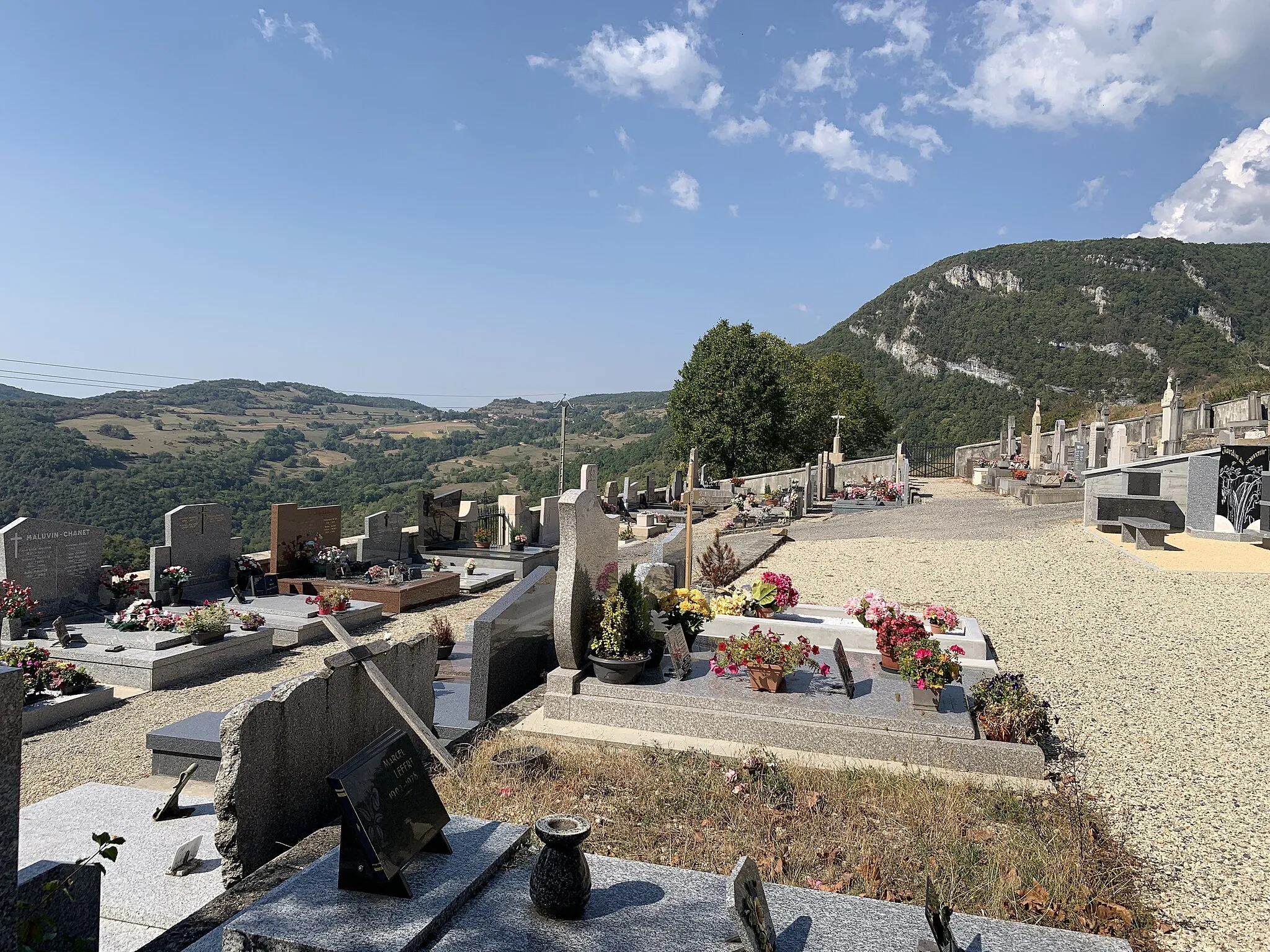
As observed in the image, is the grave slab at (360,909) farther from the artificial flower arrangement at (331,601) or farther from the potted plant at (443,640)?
the artificial flower arrangement at (331,601)

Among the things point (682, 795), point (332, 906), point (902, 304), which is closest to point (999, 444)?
point (682, 795)

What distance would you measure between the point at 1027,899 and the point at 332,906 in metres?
3.33

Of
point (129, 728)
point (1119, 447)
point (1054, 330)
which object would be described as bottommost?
point (129, 728)

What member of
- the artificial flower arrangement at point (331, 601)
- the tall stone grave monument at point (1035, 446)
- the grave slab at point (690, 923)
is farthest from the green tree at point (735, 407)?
the grave slab at point (690, 923)

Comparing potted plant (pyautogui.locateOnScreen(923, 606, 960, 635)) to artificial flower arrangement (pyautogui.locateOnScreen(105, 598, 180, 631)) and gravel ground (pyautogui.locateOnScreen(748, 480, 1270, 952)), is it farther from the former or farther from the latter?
artificial flower arrangement (pyautogui.locateOnScreen(105, 598, 180, 631))

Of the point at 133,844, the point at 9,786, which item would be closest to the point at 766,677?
the point at 133,844

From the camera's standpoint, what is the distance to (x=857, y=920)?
11.0ft

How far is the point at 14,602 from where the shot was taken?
10.2m

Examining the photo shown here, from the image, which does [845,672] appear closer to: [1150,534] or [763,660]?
[763,660]

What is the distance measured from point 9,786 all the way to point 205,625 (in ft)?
28.4

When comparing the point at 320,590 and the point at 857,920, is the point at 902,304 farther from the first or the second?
the point at 857,920

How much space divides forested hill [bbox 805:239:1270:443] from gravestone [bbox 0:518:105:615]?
178 feet

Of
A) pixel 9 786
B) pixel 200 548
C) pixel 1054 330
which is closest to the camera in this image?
pixel 9 786

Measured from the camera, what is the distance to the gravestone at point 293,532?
45.4ft
